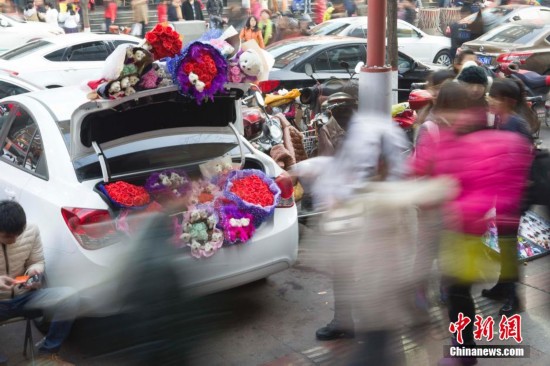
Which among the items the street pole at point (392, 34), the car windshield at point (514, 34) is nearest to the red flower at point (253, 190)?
the street pole at point (392, 34)

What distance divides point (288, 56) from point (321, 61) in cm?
57

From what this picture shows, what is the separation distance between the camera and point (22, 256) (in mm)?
4746

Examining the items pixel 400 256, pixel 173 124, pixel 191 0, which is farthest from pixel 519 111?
pixel 191 0

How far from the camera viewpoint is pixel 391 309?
3535 mm

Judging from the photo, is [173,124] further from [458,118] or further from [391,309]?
[391,309]

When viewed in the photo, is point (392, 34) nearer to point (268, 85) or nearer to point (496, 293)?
point (268, 85)

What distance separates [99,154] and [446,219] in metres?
2.62

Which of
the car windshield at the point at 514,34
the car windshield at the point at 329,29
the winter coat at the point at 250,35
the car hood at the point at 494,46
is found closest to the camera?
the car hood at the point at 494,46

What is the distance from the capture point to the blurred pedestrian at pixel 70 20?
21875 millimetres

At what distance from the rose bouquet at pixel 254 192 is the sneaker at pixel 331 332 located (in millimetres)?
888

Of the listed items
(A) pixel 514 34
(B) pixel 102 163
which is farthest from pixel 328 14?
(B) pixel 102 163

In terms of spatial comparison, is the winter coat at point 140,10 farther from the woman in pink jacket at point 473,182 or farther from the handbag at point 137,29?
the woman in pink jacket at point 473,182

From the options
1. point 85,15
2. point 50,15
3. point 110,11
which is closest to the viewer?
point 50,15

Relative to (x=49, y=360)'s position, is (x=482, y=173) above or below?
above
